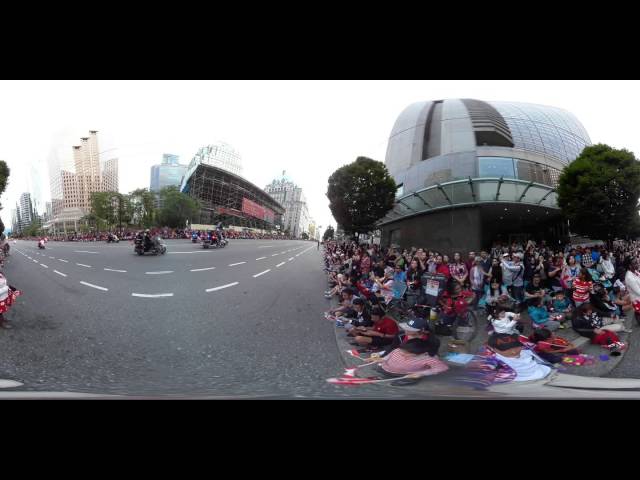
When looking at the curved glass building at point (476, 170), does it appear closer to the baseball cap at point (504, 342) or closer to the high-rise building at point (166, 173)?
the baseball cap at point (504, 342)

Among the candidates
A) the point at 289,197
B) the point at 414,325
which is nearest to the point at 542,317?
the point at 414,325

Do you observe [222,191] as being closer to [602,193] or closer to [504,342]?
[504,342]

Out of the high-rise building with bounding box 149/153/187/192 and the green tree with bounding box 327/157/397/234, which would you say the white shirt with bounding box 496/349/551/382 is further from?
the high-rise building with bounding box 149/153/187/192

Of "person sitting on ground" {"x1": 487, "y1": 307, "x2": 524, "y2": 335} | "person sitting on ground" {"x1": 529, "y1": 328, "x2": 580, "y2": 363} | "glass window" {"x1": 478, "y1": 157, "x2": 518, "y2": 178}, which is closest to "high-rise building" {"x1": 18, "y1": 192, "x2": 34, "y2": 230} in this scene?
"glass window" {"x1": 478, "y1": 157, "x2": 518, "y2": 178}

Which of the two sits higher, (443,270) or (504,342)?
(443,270)

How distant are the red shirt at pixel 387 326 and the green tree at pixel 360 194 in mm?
439

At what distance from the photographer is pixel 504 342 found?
115 centimetres

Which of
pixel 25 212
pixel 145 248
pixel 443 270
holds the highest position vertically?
pixel 25 212

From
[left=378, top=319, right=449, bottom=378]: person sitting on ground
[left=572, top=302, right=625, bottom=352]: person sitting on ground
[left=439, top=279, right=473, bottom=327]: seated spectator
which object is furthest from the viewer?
[left=572, top=302, right=625, bottom=352]: person sitting on ground

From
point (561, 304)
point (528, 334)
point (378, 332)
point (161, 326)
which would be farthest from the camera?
point (561, 304)

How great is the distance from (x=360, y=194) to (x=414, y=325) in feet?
2.18

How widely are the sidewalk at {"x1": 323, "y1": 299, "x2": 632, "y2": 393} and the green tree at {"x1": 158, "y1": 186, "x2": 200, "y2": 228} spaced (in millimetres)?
793

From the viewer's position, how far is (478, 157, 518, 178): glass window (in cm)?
126
